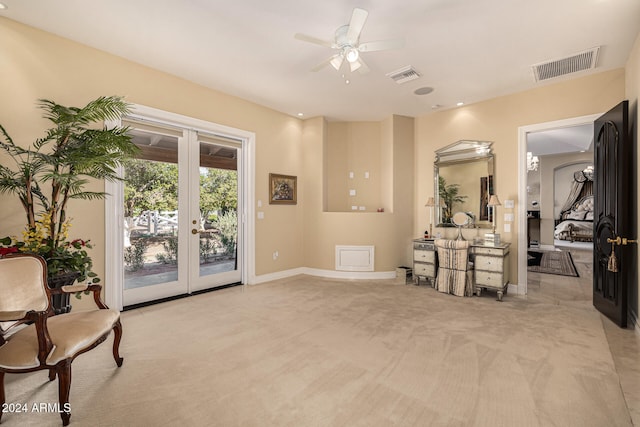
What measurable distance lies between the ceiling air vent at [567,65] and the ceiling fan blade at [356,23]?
8.26 ft

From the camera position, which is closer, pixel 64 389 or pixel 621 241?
pixel 64 389

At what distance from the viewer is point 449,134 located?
17.1 feet

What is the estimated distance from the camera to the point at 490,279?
4.21 meters

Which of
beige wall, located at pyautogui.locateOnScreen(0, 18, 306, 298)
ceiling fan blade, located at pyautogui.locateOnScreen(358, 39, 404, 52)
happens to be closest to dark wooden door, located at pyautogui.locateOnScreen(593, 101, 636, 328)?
ceiling fan blade, located at pyautogui.locateOnScreen(358, 39, 404, 52)

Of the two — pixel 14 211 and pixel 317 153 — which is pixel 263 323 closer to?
pixel 14 211

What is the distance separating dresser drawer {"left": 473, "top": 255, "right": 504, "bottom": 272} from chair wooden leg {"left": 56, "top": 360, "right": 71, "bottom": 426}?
179 inches

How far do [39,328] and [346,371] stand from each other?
1.95 meters

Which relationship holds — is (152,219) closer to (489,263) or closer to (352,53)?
(352,53)

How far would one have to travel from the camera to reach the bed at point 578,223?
1015 cm

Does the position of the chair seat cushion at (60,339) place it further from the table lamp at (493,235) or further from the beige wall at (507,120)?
the beige wall at (507,120)

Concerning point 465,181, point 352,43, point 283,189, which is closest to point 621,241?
point 465,181

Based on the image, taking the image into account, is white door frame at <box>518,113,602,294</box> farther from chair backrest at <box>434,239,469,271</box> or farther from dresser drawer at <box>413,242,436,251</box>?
dresser drawer at <box>413,242,436,251</box>

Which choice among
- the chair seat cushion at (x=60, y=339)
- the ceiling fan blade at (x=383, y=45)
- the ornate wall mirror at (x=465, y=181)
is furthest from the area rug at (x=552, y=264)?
the chair seat cushion at (x=60, y=339)

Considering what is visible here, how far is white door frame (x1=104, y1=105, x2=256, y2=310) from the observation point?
136 inches
